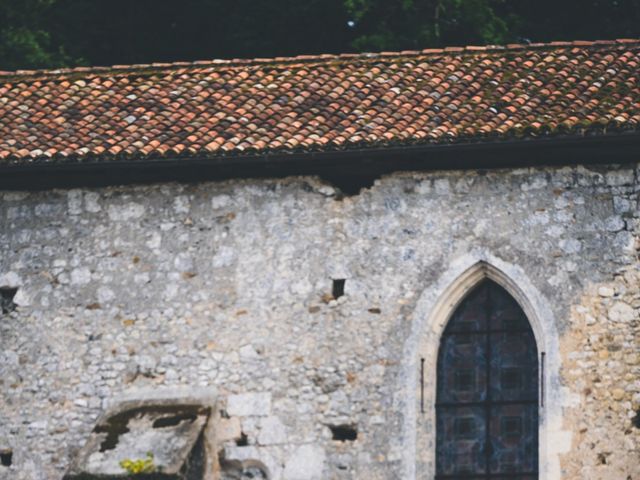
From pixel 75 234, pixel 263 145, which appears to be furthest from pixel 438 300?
pixel 75 234

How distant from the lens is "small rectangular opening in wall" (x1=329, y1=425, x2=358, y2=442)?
21.9 m

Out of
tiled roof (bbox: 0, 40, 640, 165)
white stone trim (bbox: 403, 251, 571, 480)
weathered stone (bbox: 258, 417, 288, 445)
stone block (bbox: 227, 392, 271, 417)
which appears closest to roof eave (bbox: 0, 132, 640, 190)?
tiled roof (bbox: 0, 40, 640, 165)

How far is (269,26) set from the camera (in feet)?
107

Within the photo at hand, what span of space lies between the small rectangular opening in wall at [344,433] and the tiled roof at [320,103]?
2811 millimetres

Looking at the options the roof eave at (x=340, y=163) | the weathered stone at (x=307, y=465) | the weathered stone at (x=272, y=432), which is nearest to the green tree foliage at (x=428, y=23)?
the roof eave at (x=340, y=163)

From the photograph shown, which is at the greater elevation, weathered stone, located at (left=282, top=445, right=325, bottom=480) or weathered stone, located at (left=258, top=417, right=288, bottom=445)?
weathered stone, located at (left=258, top=417, right=288, bottom=445)

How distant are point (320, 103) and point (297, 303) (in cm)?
230

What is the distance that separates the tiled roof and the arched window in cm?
183

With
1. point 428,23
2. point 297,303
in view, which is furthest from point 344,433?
point 428,23

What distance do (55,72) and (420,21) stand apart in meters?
7.99

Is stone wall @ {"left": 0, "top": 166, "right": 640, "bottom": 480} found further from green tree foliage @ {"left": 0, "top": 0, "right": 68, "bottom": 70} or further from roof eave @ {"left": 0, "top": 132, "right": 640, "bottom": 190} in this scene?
green tree foliage @ {"left": 0, "top": 0, "right": 68, "bottom": 70}

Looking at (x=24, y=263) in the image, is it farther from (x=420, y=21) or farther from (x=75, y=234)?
(x=420, y=21)

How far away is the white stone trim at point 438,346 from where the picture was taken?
21641mm

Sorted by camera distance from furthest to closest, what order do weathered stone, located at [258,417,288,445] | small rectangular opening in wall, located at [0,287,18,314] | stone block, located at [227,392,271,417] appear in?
small rectangular opening in wall, located at [0,287,18,314] < stone block, located at [227,392,271,417] < weathered stone, located at [258,417,288,445]
